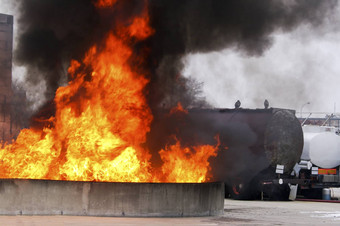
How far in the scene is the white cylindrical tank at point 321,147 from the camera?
28797mm

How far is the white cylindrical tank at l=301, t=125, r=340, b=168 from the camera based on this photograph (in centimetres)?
2880

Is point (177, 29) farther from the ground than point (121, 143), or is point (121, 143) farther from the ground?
point (177, 29)

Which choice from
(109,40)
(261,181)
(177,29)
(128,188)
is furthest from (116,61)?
(261,181)

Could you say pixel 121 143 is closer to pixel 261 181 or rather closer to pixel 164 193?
pixel 164 193

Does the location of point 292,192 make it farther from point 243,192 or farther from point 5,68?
point 5,68

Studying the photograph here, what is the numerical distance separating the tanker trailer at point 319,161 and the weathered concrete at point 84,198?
1412cm

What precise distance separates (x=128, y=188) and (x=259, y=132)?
11137mm

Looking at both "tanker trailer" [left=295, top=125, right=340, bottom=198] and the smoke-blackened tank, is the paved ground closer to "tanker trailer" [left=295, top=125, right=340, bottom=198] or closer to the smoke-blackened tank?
the smoke-blackened tank

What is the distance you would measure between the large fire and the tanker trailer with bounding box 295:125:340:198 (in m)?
13.5

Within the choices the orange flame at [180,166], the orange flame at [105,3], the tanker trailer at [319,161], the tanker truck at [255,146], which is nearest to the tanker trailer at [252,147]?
the tanker truck at [255,146]

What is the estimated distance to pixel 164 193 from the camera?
15.3m

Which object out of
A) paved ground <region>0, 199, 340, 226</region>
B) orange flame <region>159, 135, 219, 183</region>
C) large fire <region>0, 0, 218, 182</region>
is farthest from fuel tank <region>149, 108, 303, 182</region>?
large fire <region>0, 0, 218, 182</region>

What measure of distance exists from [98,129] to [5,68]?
10391 mm

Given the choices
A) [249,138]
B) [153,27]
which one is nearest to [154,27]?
[153,27]
